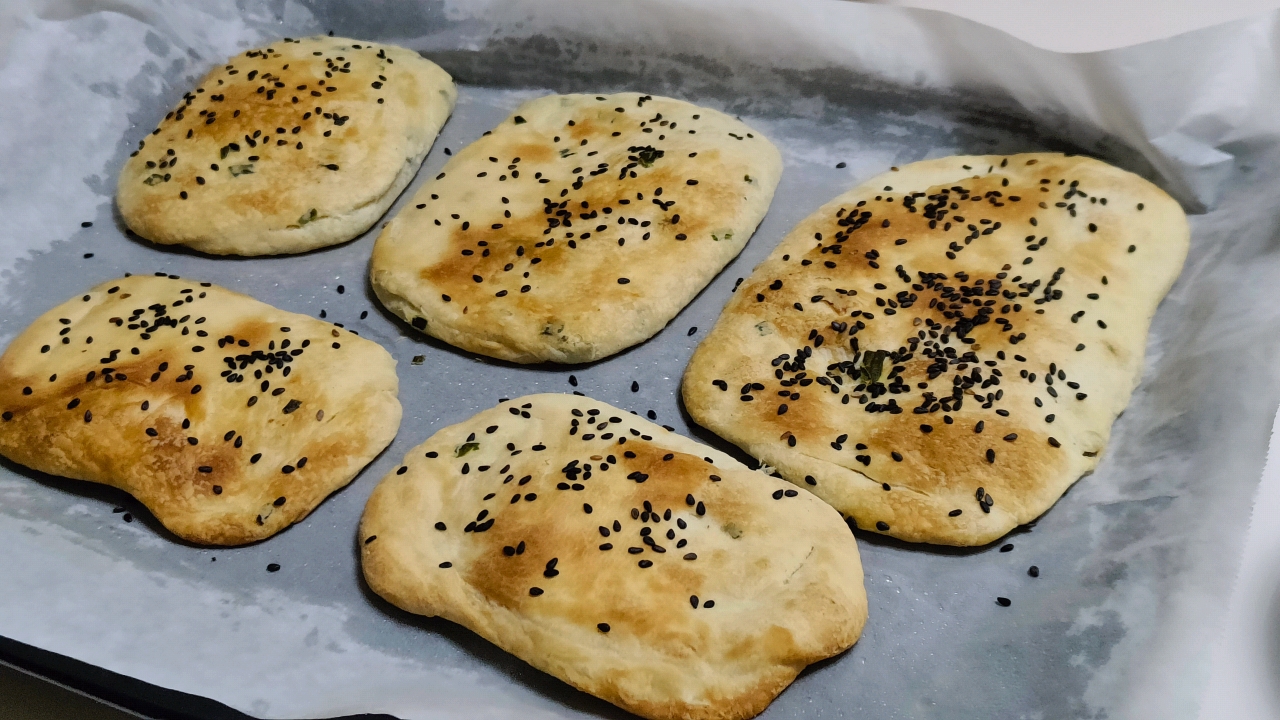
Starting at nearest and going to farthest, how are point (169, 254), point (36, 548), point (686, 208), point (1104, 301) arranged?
point (36, 548) < point (1104, 301) < point (686, 208) < point (169, 254)

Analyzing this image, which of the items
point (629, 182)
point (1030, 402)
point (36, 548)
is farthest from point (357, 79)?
point (1030, 402)

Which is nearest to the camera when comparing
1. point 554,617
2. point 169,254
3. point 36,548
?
point 554,617

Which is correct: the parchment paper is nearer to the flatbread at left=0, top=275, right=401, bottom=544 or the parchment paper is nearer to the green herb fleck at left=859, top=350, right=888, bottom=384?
the flatbread at left=0, top=275, right=401, bottom=544

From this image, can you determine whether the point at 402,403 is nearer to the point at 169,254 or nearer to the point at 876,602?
the point at 169,254

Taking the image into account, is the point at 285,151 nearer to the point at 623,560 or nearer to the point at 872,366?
the point at 623,560

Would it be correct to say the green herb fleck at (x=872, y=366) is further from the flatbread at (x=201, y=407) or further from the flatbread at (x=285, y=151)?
the flatbread at (x=285, y=151)

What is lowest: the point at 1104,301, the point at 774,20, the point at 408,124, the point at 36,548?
the point at 36,548

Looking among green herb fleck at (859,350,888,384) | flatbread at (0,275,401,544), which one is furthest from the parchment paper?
green herb fleck at (859,350,888,384)
